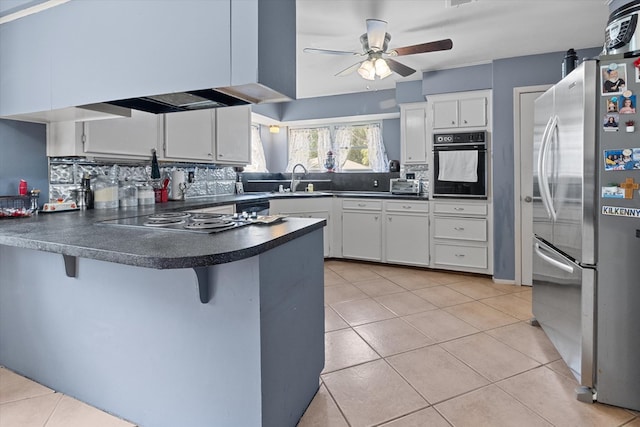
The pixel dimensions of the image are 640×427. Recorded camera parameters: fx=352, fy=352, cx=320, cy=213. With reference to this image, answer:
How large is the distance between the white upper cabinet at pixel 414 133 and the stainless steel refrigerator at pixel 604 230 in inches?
99.5

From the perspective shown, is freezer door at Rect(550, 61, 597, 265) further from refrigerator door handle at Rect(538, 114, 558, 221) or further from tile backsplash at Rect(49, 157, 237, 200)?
tile backsplash at Rect(49, 157, 237, 200)

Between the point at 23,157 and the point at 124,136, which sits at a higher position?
the point at 124,136

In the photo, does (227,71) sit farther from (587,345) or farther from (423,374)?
(587,345)

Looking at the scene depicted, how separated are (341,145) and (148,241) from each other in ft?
15.1

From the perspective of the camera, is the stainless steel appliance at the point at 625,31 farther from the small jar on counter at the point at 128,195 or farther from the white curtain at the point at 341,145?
the white curtain at the point at 341,145

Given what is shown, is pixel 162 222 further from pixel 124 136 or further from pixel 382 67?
pixel 382 67

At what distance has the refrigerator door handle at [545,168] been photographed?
215cm

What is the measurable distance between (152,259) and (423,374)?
168 cm

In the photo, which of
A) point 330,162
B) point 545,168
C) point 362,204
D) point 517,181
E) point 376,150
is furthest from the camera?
point 330,162

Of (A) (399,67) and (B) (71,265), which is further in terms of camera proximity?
(A) (399,67)

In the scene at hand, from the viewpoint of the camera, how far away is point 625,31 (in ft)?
5.88

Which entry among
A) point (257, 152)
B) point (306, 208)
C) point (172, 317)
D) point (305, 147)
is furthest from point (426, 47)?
point (257, 152)

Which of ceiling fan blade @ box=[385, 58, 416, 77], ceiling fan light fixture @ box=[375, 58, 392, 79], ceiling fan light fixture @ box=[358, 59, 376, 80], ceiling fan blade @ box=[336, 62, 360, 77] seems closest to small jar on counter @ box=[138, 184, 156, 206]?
ceiling fan blade @ box=[336, 62, 360, 77]

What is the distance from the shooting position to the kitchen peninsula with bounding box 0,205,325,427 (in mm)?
1301
